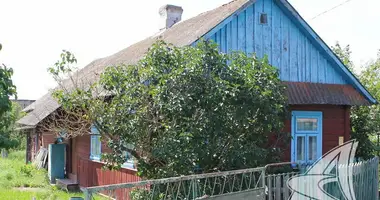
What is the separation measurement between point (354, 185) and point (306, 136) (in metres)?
3.52

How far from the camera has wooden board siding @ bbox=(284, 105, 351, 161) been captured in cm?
1195

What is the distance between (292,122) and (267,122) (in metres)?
3.41

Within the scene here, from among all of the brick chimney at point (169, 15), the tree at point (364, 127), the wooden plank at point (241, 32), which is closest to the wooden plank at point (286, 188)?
the wooden plank at point (241, 32)

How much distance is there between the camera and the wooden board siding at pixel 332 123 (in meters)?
12.0

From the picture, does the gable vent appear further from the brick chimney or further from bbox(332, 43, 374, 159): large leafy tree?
the brick chimney

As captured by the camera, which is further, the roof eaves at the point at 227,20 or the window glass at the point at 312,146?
the window glass at the point at 312,146

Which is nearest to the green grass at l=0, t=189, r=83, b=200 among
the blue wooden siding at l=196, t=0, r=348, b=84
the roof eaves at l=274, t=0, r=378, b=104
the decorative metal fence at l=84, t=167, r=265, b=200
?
the decorative metal fence at l=84, t=167, r=265, b=200

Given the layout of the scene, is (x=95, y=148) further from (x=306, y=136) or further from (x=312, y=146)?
(x=312, y=146)

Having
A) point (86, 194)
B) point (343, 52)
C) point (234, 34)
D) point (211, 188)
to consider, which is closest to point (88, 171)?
point (234, 34)

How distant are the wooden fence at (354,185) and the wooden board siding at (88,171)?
13.0 ft

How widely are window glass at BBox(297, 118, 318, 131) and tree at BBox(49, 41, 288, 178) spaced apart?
326 cm

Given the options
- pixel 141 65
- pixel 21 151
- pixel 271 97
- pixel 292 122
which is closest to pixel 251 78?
pixel 271 97

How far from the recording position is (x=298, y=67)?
38.8 feet

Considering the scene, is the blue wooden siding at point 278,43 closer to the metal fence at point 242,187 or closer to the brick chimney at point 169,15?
the metal fence at point 242,187
